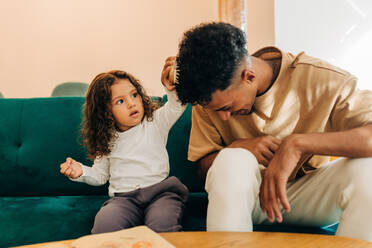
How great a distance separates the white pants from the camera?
651 millimetres

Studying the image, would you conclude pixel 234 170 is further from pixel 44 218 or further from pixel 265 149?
pixel 44 218

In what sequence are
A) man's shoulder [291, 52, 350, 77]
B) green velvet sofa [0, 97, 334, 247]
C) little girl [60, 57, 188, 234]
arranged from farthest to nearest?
green velvet sofa [0, 97, 334, 247] < little girl [60, 57, 188, 234] < man's shoulder [291, 52, 350, 77]

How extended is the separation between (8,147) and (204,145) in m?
0.94

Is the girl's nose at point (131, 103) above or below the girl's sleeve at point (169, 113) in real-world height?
above

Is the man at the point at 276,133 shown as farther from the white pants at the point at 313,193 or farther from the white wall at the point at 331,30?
the white wall at the point at 331,30

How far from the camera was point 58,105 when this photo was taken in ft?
4.73

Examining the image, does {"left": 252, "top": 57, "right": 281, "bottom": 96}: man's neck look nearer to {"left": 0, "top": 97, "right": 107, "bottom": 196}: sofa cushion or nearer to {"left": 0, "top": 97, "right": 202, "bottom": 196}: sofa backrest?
{"left": 0, "top": 97, "right": 202, "bottom": 196}: sofa backrest

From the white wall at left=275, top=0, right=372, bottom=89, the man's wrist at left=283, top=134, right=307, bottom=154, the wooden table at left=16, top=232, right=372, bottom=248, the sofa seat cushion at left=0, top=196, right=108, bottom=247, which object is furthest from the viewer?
the white wall at left=275, top=0, right=372, bottom=89

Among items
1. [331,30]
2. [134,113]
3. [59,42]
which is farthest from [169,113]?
[59,42]

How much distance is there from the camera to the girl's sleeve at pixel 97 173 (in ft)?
3.80

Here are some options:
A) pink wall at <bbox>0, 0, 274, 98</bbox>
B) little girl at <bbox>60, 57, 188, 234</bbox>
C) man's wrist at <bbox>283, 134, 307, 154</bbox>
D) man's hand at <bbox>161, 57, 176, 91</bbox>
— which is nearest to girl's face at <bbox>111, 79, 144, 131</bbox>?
little girl at <bbox>60, 57, 188, 234</bbox>

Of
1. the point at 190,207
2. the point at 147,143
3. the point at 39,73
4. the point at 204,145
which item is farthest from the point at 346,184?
the point at 39,73

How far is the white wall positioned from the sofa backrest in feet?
4.00

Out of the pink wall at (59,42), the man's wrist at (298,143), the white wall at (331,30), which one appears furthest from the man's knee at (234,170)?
the pink wall at (59,42)
